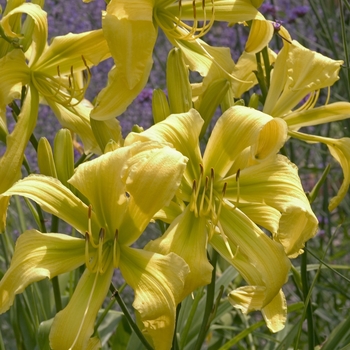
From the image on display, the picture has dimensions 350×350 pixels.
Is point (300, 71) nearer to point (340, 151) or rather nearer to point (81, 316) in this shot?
point (340, 151)

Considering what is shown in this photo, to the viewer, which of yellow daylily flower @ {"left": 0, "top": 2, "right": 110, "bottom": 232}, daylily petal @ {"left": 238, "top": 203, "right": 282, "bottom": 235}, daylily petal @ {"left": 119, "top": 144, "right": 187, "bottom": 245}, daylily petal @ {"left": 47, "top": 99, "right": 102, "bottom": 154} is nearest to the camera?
daylily petal @ {"left": 119, "top": 144, "right": 187, "bottom": 245}

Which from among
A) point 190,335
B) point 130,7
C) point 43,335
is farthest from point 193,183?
point 190,335

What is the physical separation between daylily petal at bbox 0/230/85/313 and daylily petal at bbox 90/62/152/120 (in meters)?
0.18

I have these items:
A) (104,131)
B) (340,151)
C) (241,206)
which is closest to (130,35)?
(104,131)

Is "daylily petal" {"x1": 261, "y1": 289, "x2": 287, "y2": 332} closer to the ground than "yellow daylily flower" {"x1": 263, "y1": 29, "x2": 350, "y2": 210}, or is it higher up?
closer to the ground

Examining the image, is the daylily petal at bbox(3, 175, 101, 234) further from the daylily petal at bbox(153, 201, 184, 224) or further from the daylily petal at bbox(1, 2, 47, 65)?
the daylily petal at bbox(1, 2, 47, 65)

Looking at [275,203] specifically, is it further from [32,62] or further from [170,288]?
[32,62]

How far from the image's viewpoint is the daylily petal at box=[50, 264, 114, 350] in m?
0.87

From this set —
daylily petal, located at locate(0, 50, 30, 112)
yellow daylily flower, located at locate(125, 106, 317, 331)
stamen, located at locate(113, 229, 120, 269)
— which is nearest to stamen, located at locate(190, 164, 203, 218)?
yellow daylily flower, located at locate(125, 106, 317, 331)

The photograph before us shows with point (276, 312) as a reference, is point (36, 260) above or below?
above

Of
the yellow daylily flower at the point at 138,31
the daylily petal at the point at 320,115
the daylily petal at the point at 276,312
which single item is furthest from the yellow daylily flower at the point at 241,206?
the daylily petal at the point at 320,115

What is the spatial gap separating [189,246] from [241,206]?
12cm

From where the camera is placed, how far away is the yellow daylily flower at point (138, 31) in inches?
37.5

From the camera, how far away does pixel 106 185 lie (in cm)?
90
